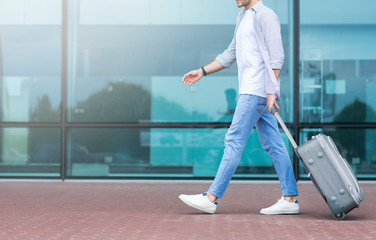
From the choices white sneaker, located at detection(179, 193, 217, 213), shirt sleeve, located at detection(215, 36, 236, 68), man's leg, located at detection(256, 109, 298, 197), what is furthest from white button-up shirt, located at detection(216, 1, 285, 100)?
white sneaker, located at detection(179, 193, 217, 213)

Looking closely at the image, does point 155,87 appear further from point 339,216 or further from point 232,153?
point 339,216

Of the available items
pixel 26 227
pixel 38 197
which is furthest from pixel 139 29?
pixel 26 227

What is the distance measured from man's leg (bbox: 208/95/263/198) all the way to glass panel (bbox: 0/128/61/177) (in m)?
3.85

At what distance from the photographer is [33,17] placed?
27.0 feet

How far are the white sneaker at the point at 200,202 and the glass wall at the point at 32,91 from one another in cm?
376

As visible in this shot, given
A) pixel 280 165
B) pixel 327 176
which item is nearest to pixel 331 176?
pixel 327 176

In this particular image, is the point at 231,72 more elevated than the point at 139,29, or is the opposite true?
the point at 139,29

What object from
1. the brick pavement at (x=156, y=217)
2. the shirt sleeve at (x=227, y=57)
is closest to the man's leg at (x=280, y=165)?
the brick pavement at (x=156, y=217)

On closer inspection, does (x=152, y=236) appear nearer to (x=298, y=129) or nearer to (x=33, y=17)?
(x=298, y=129)

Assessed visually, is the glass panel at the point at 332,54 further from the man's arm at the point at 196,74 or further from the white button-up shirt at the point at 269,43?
the white button-up shirt at the point at 269,43

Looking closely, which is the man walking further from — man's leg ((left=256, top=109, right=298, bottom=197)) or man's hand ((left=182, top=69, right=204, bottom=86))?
man's hand ((left=182, top=69, right=204, bottom=86))

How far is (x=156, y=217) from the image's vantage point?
468 centimetres

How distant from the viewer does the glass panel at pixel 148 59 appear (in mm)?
8039

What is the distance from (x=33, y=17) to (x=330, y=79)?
391cm
